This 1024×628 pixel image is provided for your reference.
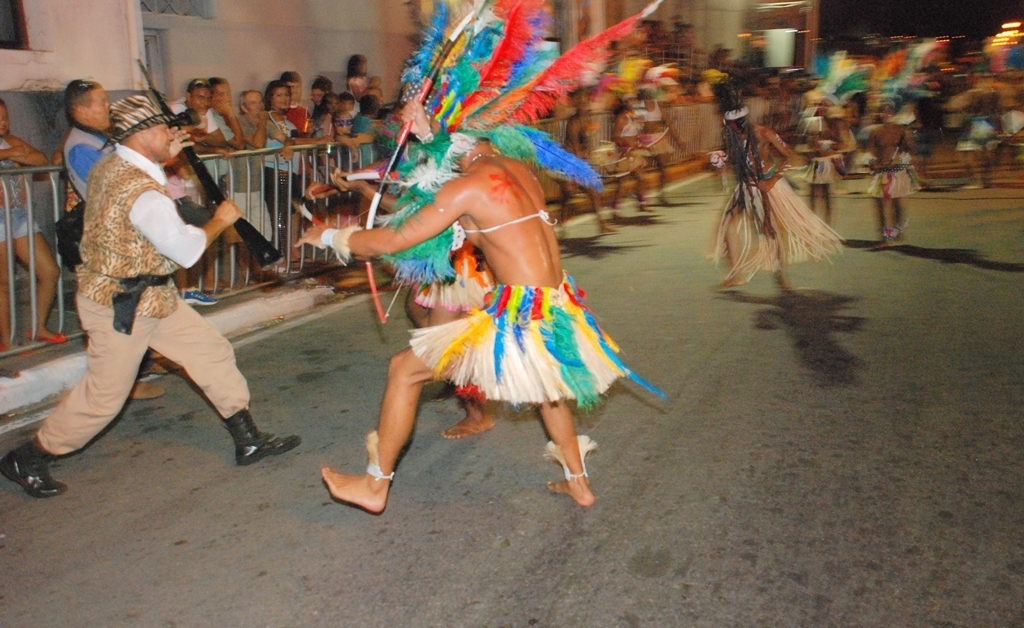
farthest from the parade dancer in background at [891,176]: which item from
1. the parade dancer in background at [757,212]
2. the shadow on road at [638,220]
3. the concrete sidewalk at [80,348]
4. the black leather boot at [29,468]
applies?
the black leather boot at [29,468]

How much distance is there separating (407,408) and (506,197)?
0.98m

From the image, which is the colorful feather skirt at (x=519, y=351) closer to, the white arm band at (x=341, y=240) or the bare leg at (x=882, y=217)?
the white arm band at (x=341, y=240)

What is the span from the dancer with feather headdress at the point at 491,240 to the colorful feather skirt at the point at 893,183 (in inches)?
269

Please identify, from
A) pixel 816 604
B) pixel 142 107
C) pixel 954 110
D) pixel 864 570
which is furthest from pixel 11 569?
pixel 954 110

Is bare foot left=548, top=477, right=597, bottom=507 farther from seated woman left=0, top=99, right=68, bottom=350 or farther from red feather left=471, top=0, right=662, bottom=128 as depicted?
seated woman left=0, top=99, right=68, bottom=350

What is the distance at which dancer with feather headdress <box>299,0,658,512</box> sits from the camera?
11.8 feet

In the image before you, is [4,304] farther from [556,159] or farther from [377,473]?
[556,159]

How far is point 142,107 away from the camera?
3.98 metres

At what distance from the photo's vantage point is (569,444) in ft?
13.1

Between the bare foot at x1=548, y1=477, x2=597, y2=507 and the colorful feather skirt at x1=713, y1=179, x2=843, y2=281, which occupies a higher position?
the colorful feather skirt at x1=713, y1=179, x2=843, y2=281

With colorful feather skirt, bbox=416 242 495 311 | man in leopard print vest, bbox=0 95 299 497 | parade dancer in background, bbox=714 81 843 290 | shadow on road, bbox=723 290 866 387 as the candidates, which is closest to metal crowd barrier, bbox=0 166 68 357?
man in leopard print vest, bbox=0 95 299 497

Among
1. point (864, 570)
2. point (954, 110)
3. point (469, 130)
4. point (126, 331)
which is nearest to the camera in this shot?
point (864, 570)

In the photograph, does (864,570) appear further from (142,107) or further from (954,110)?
(954,110)

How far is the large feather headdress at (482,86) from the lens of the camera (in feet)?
12.0
